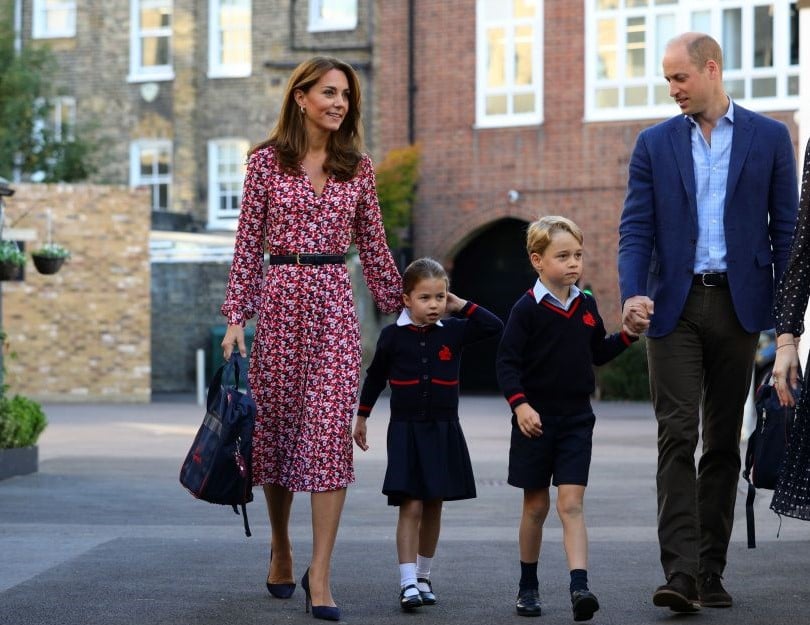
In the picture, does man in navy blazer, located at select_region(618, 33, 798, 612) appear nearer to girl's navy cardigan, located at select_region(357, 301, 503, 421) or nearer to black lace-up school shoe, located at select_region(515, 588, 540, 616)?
black lace-up school shoe, located at select_region(515, 588, 540, 616)

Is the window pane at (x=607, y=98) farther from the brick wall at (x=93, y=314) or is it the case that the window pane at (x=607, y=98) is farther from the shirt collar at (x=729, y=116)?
the shirt collar at (x=729, y=116)

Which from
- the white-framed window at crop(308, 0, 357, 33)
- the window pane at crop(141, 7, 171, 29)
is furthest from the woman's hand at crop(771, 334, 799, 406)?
the window pane at crop(141, 7, 171, 29)

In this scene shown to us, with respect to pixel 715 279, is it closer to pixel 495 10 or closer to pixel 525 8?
pixel 525 8

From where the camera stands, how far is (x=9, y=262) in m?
14.1

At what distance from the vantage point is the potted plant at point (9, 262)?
46.2 ft

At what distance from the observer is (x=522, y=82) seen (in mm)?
29281

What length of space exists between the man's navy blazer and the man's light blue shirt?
0.11 feet

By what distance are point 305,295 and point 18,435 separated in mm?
6707

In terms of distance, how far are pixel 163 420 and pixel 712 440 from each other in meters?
15.5

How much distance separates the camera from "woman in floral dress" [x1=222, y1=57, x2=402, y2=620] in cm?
630

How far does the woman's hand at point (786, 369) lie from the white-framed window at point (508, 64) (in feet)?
77.4

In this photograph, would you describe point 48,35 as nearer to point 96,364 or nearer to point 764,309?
point 96,364

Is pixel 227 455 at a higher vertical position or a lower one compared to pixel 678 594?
higher

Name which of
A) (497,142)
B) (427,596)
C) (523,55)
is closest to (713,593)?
(427,596)
